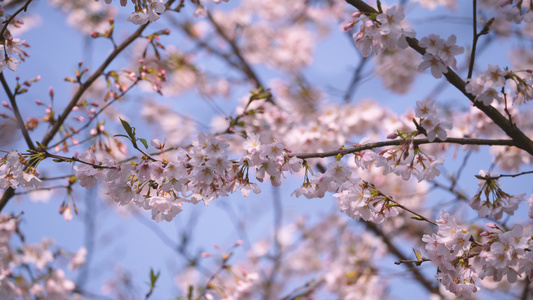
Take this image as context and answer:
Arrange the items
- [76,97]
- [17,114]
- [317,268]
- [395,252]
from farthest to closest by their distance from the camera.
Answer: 1. [317,268]
2. [395,252]
3. [76,97]
4. [17,114]

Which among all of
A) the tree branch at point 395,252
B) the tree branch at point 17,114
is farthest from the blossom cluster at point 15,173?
the tree branch at point 395,252

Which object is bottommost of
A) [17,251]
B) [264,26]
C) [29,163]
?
[29,163]

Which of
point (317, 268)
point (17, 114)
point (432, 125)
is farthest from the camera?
point (317, 268)

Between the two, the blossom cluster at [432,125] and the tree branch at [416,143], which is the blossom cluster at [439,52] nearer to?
the blossom cluster at [432,125]

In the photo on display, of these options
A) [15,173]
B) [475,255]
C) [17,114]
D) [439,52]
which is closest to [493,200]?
[475,255]

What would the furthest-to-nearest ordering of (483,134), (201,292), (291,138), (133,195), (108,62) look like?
(291,138), (483,134), (201,292), (108,62), (133,195)

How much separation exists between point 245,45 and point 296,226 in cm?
356

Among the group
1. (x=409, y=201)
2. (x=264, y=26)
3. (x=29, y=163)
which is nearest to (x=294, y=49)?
(x=264, y=26)

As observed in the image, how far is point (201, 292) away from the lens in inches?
107

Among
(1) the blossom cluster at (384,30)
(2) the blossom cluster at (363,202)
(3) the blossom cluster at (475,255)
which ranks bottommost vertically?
(3) the blossom cluster at (475,255)

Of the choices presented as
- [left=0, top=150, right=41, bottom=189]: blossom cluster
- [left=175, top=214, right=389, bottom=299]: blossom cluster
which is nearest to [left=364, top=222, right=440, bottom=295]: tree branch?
[left=175, top=214, right=389, bottom=299]: blossom cluster

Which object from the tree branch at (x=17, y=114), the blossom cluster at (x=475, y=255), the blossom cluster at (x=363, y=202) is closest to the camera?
the blossom cluster at (x=475, y=255)

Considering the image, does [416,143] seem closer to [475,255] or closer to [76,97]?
[475,255]

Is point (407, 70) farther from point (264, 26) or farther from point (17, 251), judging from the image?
point (17, 251)
